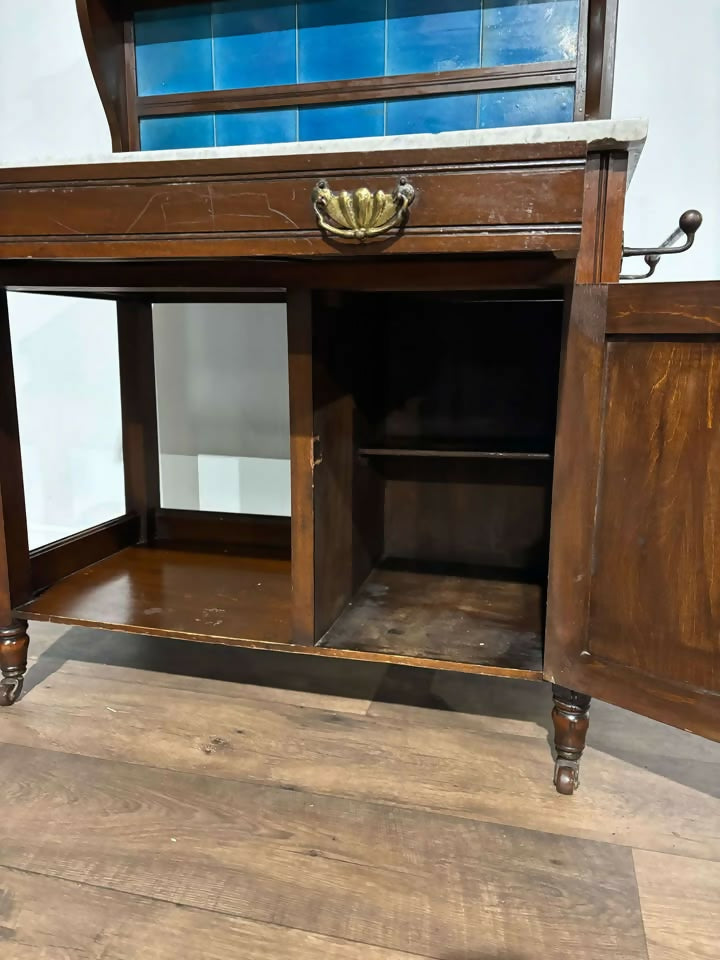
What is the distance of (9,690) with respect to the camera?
122cm

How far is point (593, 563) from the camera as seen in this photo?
3.05ft

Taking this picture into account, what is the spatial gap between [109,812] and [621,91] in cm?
156

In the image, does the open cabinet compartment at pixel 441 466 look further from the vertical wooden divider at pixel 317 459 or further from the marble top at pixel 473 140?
the marble top at pixel 473 140

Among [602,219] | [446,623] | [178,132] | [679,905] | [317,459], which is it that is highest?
[178,132]

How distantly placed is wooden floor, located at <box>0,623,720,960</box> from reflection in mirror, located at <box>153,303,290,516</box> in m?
0.62

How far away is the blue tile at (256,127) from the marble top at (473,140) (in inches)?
18.1

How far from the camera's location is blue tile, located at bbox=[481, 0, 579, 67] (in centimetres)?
113

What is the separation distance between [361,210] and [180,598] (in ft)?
2.41

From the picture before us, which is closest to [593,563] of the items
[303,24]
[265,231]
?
[265,231]

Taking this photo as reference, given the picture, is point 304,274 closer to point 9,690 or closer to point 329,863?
point 329,863

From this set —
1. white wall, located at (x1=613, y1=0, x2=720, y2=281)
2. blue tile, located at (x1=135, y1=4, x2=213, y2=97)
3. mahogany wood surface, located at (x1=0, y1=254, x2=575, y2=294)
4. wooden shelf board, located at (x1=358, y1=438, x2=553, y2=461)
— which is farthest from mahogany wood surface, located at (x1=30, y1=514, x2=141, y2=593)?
white wall, located at (x1=613, y1=0, x2=720, y2=281)

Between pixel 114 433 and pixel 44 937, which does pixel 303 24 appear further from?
pixel 44 937

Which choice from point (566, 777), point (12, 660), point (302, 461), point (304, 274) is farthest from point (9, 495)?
point (566, 777)

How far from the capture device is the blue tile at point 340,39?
3.96 ft
